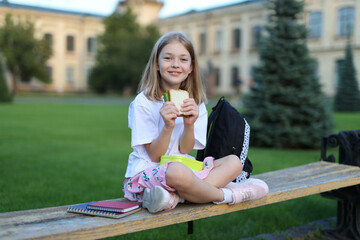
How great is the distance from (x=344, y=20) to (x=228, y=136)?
3219 cm

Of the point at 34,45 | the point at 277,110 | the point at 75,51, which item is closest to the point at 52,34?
the point at 75,51

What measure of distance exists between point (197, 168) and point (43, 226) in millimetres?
923

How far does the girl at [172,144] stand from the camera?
85.4 inches

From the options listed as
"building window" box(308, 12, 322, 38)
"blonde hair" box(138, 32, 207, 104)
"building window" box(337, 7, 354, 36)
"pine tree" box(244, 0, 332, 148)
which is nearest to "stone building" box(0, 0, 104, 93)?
"building window" box(308, 12, 322, 38)

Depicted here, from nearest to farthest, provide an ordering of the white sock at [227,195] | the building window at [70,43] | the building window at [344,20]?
1. the white sock at [227,195]
2. the building window at [344,20]
3. the building window at [70,43]

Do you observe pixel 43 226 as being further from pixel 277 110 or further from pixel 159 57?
pixel 277 110

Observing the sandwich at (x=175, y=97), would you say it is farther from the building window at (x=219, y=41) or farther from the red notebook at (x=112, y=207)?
the building window at (x=219, y=41)

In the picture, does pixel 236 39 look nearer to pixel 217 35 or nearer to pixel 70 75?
pixel 217 35

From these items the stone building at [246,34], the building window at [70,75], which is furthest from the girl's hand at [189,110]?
the building window at [70,75]

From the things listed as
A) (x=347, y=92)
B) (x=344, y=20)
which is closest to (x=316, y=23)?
(x=344, y=20)

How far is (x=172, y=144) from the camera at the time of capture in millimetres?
2658

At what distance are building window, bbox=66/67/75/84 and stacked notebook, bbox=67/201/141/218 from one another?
164ft

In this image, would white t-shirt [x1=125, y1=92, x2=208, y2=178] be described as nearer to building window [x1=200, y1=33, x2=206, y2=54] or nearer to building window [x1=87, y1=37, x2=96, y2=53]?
building window [x1=200, y1=33, x2=206, y2=54]

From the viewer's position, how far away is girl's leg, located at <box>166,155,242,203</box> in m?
2.14
